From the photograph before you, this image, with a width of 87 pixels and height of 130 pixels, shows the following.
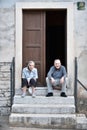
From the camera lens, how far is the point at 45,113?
10117 millimetres

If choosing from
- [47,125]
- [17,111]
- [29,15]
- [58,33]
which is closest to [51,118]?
[47,125]

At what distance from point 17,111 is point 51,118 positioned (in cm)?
93

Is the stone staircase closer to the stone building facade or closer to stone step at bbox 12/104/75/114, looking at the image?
stone step at bbox 12/104/75/114

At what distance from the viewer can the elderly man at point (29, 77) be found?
10531 mm

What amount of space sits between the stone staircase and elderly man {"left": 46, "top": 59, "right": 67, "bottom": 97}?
0.56ft

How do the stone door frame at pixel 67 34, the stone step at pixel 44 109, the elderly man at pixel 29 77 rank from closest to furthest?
the stone step at pixel 44 109
the elderly man at pixel 29 77
the stone door frame at pixel 67 34

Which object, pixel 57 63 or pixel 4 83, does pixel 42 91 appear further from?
pixel 4 83

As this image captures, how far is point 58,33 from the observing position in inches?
542

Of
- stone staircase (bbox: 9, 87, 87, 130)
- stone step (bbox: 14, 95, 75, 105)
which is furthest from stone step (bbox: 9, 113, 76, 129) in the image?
stone step (bbox: 14, 95, 75, 105)

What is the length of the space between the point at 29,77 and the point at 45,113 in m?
1.10

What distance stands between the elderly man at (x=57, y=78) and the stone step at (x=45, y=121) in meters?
0.95

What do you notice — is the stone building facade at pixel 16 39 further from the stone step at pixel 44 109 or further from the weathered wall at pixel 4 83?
the stone step at pixel 44 109

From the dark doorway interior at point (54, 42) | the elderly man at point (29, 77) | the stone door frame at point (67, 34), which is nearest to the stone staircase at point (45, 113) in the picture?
the elderly man at point (29, 77)

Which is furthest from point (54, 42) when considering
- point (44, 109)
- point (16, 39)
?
point (44, 109)
